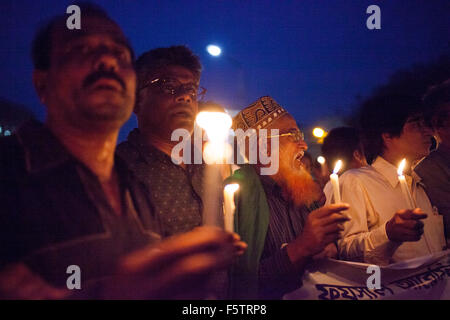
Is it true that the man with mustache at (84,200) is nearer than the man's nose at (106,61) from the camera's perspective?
Yes

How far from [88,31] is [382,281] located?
9.16 feet

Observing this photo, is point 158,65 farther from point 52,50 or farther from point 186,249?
point 186,249

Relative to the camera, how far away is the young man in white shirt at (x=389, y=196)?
257 cm

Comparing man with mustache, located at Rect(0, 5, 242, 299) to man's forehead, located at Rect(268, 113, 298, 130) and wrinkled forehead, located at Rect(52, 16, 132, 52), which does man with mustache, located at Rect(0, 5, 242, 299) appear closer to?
wrinkled forehead, located at Rect(52, 16, 132, 52)

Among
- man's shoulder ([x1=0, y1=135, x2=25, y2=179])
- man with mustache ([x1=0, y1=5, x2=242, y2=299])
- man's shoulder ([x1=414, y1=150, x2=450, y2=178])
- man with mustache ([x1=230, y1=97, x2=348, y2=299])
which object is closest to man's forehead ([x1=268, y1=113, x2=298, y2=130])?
man with mustache ([x1=230, y1=97, x2=348, y2=299])

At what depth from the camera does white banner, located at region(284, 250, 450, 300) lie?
2.34 m

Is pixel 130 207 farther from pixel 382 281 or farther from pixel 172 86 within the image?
pixel 382 281

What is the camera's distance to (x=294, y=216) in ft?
9.46

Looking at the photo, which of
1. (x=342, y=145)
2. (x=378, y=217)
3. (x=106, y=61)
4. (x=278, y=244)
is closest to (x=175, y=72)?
(x=106, y=61)

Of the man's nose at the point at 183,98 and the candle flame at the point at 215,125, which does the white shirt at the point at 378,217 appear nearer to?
the candle flame at the point at 215,125

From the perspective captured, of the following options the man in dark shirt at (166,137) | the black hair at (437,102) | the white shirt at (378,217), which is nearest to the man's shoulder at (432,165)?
the white shirt at (378,217)

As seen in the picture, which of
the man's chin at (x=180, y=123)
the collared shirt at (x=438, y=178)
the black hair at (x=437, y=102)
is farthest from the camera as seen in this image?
the black hair at (x=437, y=102)

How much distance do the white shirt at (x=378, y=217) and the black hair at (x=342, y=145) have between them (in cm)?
153
